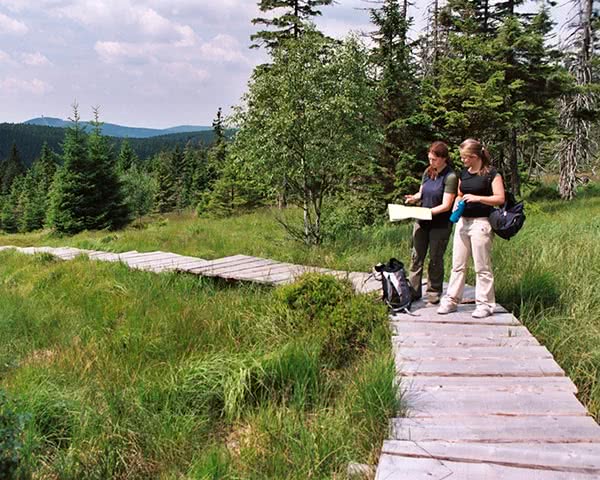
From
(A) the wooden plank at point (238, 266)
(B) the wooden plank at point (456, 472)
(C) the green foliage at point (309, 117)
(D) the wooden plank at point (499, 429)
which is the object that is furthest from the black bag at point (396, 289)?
(C) the green foliage at point (309, 117)

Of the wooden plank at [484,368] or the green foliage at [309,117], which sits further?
the green foliage at [309,117]

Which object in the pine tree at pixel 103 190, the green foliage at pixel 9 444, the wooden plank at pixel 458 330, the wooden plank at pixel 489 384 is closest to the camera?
the green foliage at pixel 9 444

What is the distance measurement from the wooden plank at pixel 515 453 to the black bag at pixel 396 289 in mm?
2103

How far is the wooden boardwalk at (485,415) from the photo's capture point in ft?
6.93

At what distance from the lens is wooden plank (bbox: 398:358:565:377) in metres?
3.04

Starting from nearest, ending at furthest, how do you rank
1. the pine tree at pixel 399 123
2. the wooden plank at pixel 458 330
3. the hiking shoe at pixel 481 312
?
the wooden plank at pixel 458 330
the hiking shoe at pixel 481 312
the pine tree at pixel 399 123

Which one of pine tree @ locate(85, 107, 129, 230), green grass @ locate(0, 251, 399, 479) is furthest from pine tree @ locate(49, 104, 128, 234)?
green grass @ locate(0, 251, 399, 479)

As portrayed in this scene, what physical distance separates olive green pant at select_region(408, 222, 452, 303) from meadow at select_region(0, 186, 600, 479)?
68cm

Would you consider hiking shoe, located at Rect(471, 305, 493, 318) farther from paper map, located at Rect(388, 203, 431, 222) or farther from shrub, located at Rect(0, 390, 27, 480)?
shrub, located at Rect(0, 390, 27, 480)

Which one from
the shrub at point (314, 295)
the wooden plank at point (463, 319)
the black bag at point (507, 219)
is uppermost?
the black bag at point (507, 219)

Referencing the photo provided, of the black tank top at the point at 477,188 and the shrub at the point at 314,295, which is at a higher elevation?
the black tank top at the point at 477,188

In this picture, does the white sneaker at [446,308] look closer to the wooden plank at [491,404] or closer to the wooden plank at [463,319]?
the wooden plank at [463,319]

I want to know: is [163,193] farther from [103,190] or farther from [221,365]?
[221,365]

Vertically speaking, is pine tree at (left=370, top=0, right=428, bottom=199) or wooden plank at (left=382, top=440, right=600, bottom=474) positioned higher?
pine tree at (left=370, top=0, right=428, bottom=199)
